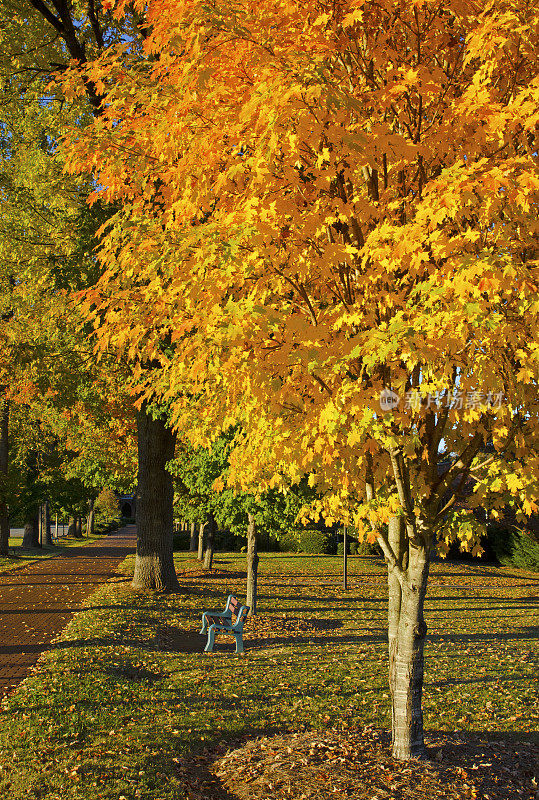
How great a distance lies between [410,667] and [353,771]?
992 mm

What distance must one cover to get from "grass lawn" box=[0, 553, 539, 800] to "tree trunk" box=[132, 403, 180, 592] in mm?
798

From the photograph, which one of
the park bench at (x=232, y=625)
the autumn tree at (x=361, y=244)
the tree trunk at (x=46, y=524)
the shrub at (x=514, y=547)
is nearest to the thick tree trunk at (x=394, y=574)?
the autumn tree at (x=361, y=244)

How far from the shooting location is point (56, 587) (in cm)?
1761

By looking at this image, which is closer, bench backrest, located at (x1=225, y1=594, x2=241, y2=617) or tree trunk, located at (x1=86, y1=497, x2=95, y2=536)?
bench backrest, located at (x1=225, y1=594, x2=241, y2=617)

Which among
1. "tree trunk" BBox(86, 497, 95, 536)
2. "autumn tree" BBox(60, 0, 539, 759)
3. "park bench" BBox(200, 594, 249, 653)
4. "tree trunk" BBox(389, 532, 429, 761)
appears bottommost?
"tree trunk" BBox(86, 497, 95, 536)

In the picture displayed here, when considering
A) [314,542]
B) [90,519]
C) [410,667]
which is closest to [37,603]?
[410,667]

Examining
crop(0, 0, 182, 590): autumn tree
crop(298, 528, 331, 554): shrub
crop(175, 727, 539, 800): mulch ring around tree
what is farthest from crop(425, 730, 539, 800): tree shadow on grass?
crop(298, 528, 331, 554): shrub

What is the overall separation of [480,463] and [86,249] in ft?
36.3

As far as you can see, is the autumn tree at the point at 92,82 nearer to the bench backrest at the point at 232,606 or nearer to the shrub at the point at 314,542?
the bench backrest at the point at 232,606

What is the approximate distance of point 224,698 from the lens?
7.70 meters

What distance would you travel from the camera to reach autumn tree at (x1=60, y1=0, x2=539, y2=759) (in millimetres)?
4195

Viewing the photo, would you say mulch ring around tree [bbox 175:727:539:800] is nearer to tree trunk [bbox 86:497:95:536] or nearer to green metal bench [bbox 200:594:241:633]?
green metal bench [bbox 200:594:241:633]

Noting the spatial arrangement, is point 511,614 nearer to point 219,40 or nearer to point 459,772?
point 459,772

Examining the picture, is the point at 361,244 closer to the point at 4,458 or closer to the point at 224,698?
the point at 224,698
